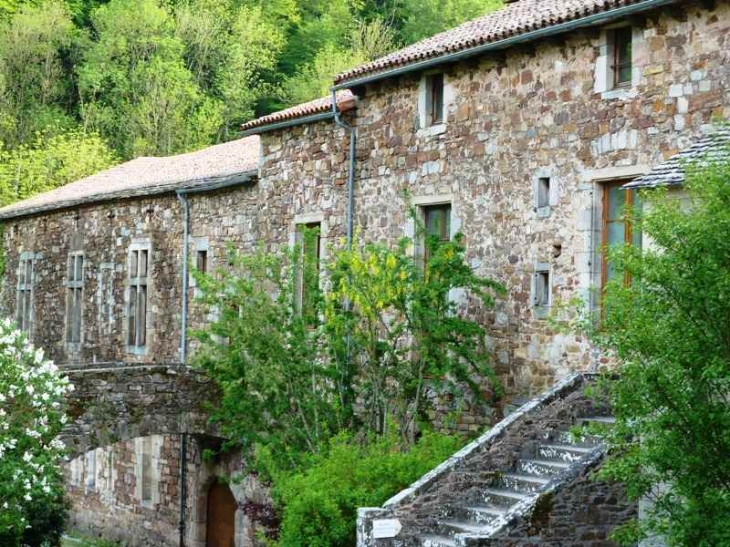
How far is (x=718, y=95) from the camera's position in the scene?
14047 mm

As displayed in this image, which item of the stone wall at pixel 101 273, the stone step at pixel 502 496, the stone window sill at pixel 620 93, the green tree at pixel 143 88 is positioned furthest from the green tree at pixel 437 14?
the stone step at pixel 502 496

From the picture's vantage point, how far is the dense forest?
4466 cm

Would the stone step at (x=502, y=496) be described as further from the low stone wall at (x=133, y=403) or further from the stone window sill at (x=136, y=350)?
the stone window sill at (x=136, y=350)

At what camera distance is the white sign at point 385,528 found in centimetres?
1369

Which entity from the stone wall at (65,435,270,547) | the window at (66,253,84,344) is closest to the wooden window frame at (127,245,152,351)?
the stone wall at (65,435,270,547)

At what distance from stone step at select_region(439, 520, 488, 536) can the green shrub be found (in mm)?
1267

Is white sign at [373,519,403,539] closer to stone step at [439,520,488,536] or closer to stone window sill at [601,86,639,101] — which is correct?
stone step at [439,520,488,536]

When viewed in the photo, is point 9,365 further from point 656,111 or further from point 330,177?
point 656,111

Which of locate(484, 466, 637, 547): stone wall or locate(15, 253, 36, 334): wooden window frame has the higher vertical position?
locate(15, 253, 36, 334): wooden window frame

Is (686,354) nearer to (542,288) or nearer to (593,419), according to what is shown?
(593,419)

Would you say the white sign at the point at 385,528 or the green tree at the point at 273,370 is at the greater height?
the green tree at the point at 273,370

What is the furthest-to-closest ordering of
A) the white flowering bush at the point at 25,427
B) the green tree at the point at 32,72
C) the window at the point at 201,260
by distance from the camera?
the green tree at the point at 32,72, the window at the point at 201,260, the white flowering bush at the point at 25,427

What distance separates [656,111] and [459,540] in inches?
197

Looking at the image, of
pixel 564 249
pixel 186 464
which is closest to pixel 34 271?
pixel 186 464
